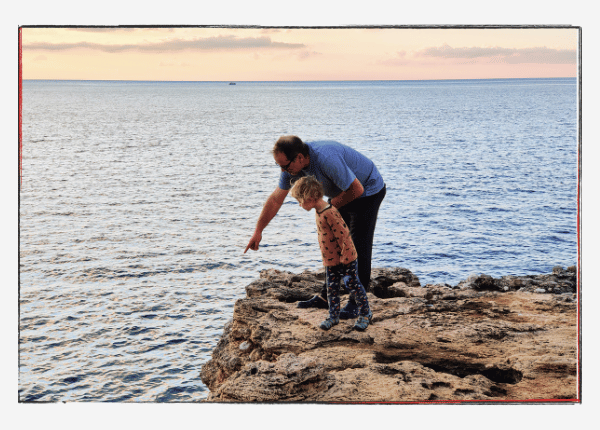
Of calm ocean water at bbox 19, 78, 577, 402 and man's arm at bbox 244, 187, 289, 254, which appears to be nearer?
man's arm at bbox 244, 187, 289, 254

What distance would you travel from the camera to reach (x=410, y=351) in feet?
18.1

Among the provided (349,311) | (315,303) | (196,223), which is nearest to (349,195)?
(349,311)

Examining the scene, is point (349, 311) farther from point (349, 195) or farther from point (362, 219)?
point (349, 195)

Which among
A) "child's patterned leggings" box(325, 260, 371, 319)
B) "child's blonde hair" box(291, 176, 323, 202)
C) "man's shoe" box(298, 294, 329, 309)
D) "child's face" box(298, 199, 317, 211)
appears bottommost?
"man's shoe" box(298, 294, 329, 309)

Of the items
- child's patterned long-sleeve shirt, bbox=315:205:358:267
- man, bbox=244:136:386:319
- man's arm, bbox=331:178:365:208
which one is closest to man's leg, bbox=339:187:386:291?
man, bbox=244:136:386:319

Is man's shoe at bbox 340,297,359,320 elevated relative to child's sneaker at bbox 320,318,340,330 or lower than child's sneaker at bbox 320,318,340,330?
elevated

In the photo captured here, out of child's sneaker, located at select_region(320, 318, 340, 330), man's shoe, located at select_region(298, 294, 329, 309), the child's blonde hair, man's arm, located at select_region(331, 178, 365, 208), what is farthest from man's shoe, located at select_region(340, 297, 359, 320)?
the child's blonde hair

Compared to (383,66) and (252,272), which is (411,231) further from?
(383,66)

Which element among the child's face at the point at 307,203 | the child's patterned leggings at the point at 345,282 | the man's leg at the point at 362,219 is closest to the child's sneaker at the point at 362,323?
the child's patterned leggings at the point at 345,282

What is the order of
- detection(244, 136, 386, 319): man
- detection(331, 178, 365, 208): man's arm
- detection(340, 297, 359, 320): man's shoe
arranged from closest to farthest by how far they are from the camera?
detection(244, 136, 386, 319): man
detection(331, 178, 365, 208): man's arm
detection(340, 297, 359, 320): man's shoe

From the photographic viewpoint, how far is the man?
17.5 ft

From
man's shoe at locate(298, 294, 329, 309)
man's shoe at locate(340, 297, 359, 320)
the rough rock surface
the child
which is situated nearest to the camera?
the rough rock surface

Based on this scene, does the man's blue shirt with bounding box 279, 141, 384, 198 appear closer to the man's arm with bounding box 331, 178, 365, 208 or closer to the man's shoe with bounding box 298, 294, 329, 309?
the man's arm with bounding box 331, 178, 365, 208

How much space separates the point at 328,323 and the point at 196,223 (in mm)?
12007
